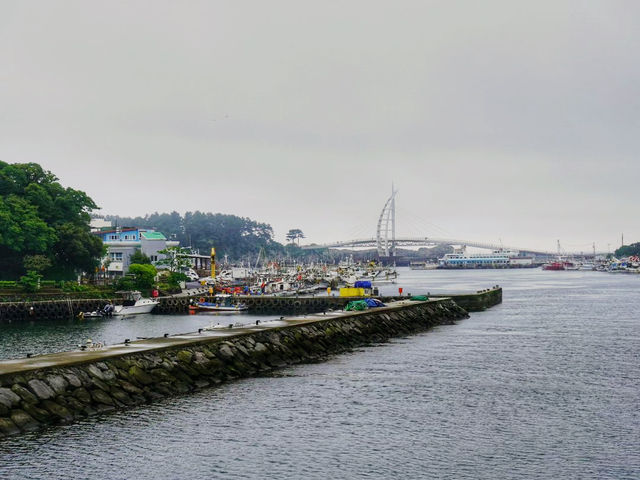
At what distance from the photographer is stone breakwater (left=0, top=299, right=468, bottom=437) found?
3033 centimetres

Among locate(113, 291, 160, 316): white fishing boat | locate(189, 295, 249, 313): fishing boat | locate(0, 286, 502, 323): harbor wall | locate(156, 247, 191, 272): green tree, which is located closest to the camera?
locate(0, 286, 502, 323): harbor wall

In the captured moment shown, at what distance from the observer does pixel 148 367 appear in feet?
124

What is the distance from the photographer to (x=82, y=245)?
350ft

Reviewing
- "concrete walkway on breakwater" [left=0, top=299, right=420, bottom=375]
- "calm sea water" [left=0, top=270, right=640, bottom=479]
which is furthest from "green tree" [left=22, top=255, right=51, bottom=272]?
"calm sea water" [left=0, top=270, right=640, bottom=479]

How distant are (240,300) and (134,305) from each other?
52.8ft

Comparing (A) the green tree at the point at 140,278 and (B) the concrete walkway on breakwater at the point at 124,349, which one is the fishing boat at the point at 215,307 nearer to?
(A) the green tree at the point at 140,278

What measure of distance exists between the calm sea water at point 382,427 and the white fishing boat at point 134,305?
173 feet

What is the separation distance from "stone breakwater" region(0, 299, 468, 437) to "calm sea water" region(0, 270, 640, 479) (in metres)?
1.37

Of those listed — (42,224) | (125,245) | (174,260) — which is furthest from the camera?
(174,260)

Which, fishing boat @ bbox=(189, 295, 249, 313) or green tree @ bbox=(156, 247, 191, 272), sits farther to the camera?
green tree @ bbox=(156, 247, 191, 272)

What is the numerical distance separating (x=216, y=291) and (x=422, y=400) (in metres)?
97.3

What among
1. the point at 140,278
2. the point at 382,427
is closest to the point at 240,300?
the point at 140,278

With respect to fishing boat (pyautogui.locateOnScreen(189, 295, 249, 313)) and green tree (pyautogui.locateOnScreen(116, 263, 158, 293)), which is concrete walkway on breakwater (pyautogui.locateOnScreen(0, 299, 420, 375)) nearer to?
fishing boat (pyautogui.locateOnScreen(189, 295, 249, 313))

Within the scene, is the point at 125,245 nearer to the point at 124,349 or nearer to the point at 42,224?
the point at 42,224
